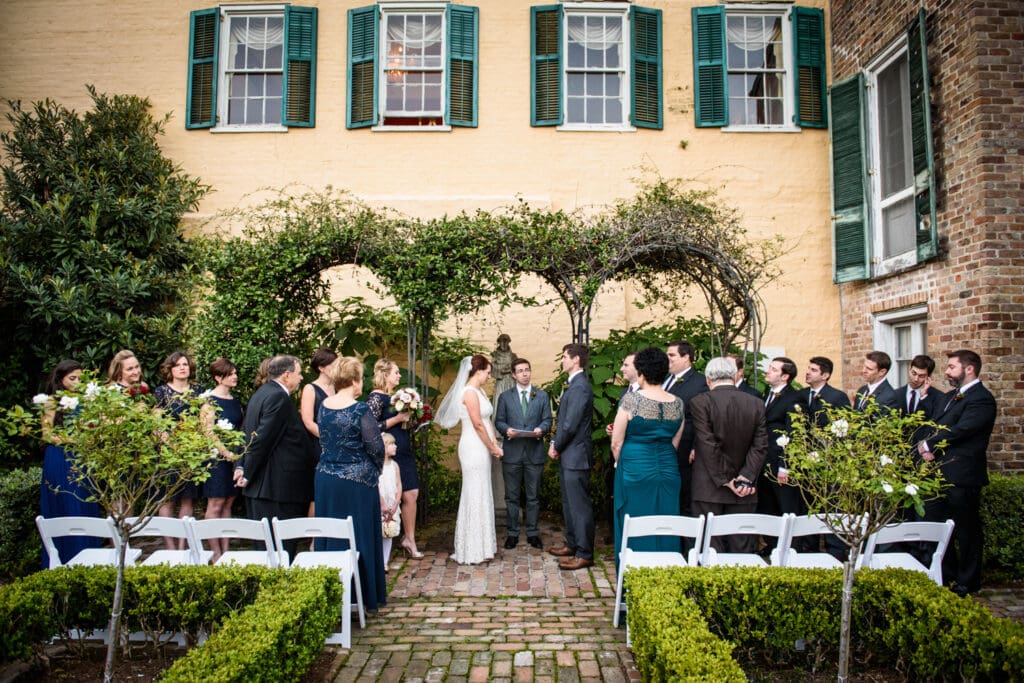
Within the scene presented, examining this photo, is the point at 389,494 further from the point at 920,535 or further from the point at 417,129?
the point at 417,129

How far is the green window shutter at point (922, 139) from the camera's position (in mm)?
7766

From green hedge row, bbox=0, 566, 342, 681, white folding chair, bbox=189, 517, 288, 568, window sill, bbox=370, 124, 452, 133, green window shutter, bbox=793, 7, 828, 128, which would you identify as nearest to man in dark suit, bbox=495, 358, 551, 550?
white folding chair, bbox=189, 517, 288, 568

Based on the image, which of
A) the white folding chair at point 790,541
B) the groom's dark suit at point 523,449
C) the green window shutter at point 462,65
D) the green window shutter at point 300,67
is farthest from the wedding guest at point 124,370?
the green window shutter at point 462,65

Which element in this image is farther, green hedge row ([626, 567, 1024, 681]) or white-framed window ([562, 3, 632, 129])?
white-framed window ([562, 3, 632, 129])

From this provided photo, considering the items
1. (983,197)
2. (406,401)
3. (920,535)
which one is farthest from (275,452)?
(983,197)

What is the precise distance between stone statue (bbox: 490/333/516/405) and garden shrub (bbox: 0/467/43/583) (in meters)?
4.54

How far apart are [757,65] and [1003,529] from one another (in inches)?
291

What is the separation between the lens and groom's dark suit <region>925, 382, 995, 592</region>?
5.66 metres

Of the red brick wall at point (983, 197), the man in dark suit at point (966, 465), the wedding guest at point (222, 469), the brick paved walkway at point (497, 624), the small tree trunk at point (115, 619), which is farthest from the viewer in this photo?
the red brick wall at point (983, 197)

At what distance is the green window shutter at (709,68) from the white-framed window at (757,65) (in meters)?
0.20

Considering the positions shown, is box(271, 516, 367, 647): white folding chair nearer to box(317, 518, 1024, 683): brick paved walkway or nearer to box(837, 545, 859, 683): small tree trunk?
box(317, 518, 1024, 683): brick paved walkway

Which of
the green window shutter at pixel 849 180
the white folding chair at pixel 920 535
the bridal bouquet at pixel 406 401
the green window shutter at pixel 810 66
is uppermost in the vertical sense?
the green window shutter at pixel 810 66

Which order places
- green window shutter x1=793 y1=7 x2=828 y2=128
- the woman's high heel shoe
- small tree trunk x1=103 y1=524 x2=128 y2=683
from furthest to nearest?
green window shutter x1=793 y1=7 x2=828 y2=128 → the woman's high heel shoe → small tree trunk x1=103 y1=524 x2=128 y2=683

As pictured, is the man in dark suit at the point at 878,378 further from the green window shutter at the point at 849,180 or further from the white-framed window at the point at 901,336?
the green window shutter at the point at 849,180
